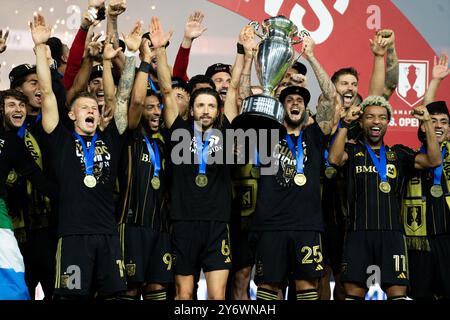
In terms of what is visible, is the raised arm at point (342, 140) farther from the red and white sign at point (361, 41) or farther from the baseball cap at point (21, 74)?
the baseball cap at point (21, 74)

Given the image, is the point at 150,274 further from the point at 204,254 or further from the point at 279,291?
the point at 279,291

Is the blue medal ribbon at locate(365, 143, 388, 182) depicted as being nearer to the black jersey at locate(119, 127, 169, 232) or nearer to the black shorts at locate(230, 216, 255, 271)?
the black shorts at locate(230, 216, 255, 271)

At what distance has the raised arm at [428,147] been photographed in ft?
22.7

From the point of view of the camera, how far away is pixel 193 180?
6738 mm

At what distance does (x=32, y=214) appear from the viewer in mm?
6816

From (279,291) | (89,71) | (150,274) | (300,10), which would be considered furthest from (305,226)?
(300,10)

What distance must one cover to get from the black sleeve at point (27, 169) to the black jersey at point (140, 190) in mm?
444

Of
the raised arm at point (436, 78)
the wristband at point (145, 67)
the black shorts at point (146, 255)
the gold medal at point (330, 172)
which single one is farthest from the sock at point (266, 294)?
the raised arm at point (436, 78)

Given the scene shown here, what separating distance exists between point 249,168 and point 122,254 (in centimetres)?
106

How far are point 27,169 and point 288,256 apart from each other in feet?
5.42

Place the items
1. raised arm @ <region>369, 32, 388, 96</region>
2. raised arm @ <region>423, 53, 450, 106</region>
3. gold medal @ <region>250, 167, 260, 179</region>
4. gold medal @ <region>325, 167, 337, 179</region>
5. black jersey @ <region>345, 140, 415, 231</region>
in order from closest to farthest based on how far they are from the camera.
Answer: black jersey @ <region>345, 140, 415, 231</region>
gold medal @ <region>250, 167, 260, 179</region>
gold medal @ <region>325, 167, 337, 179</region>
raised arm @ <region>369, 32, 388, 96</region>
raised arm @ <region>423, 53, 450, 106</region>

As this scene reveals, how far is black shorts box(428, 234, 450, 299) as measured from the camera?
7.13 m

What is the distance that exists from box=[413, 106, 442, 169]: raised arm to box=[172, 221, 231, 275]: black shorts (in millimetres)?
1363

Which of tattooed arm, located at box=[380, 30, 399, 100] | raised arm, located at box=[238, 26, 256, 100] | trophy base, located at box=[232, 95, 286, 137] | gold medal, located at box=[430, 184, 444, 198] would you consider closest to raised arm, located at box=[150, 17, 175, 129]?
raised arm, located at box=[238, 26, 256, 100]
